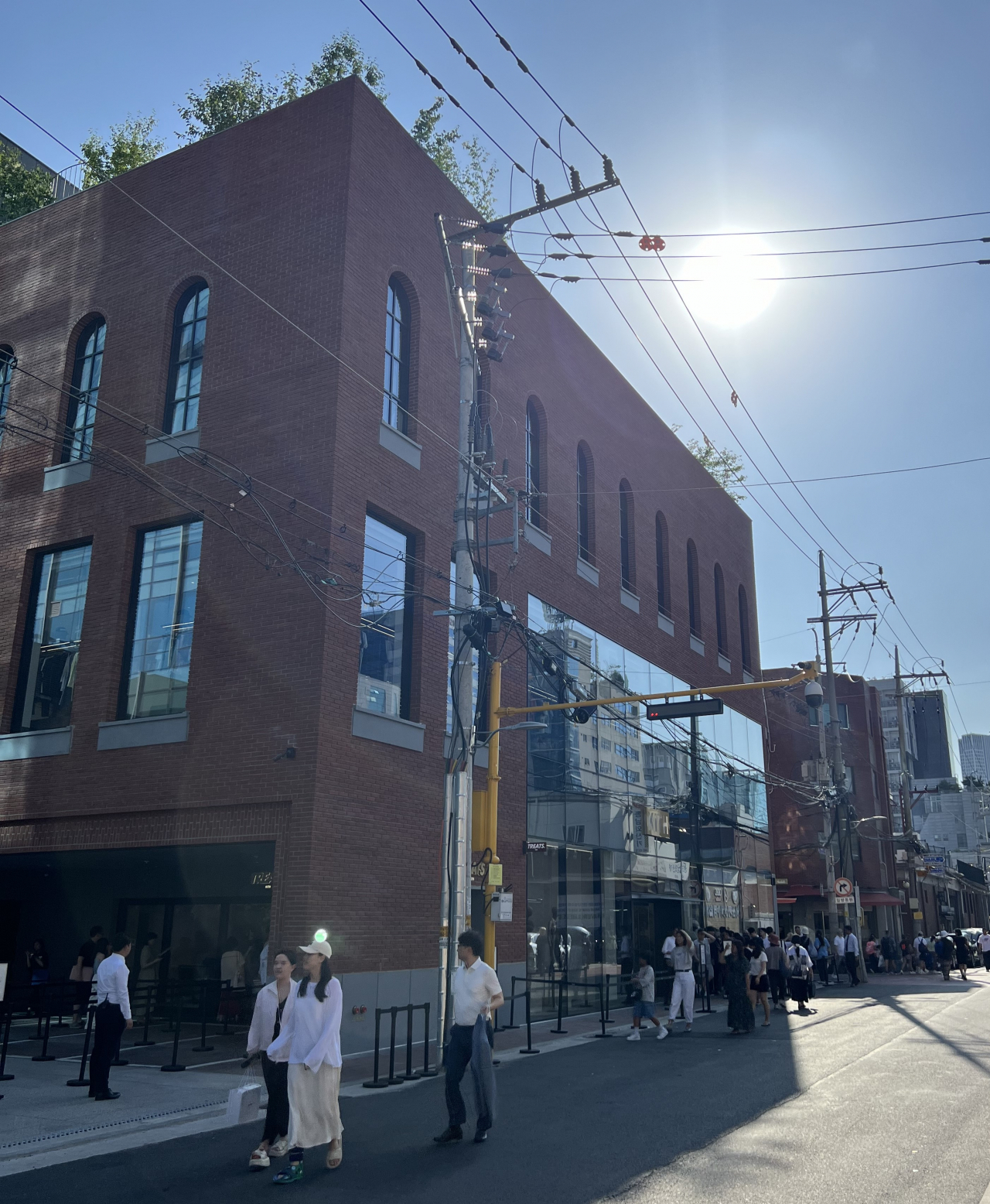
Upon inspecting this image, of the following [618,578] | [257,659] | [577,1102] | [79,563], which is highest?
[618,578]

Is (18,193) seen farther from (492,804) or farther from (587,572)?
(492,804)

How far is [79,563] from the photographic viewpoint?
19.7 m

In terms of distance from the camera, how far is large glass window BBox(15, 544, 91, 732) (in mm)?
19094

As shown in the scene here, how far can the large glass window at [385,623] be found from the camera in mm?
17406

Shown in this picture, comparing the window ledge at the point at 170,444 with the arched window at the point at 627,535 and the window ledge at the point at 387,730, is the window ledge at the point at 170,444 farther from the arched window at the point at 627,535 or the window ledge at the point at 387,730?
the arched window at the point at 627,535

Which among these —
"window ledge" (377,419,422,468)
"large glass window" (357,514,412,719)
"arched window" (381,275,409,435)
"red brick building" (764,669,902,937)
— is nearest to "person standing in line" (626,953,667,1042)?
"large glass window" (357,514,412,719)

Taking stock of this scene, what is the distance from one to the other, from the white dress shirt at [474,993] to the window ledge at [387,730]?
7.55 m

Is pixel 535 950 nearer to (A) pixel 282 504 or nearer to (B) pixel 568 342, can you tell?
(A) pixel 282 504

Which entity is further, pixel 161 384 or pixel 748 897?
pixel 748 897

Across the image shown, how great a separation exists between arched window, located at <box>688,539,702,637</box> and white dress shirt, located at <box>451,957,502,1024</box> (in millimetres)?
25716

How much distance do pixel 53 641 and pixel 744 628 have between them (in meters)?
26.2

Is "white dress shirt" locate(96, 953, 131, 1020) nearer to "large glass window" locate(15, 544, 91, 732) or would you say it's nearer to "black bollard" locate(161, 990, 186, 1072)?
"black bollard" locate(161, 990, 186, 1072)

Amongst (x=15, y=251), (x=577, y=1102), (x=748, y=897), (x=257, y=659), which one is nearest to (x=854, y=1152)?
(x=577, y=1102)

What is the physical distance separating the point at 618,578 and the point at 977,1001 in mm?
13281
